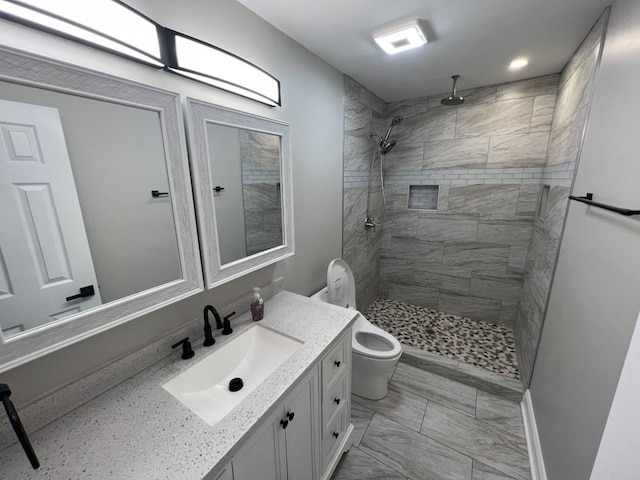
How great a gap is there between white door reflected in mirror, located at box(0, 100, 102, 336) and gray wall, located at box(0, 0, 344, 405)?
182mm

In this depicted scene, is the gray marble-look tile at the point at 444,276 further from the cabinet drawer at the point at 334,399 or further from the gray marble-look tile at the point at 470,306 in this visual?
the cabinet drawer at the point at 334,399

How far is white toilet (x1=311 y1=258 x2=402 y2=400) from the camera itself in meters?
1.82

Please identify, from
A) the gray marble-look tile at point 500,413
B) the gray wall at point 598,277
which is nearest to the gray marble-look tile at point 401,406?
the gray marble-look tile at point 500,413

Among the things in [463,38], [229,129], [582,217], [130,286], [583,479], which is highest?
[463,38]

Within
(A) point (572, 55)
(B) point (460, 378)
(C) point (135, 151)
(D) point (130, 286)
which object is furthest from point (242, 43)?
(B) point (460, 378)

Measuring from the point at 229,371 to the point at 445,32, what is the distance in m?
2.21

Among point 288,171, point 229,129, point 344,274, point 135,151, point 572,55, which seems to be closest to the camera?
point 135,151

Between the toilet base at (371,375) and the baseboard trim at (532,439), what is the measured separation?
88cm

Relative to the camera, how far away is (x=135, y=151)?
36.7 inches

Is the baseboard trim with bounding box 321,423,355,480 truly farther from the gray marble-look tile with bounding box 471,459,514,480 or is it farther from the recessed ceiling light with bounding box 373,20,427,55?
the recessed ceiling light with bounding box 373,20,427,55

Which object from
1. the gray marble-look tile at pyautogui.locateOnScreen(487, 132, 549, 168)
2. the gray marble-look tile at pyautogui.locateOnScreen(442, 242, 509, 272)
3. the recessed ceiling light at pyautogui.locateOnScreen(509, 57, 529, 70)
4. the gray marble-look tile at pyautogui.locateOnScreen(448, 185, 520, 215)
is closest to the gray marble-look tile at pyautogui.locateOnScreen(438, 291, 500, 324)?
the gray marble-look tile at pyautogui.locateOnScreen(442, 242, 509, 272)

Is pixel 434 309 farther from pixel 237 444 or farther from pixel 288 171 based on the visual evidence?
pixel 237 444

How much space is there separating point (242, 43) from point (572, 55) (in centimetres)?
227

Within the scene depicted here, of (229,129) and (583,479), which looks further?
(229,129)
